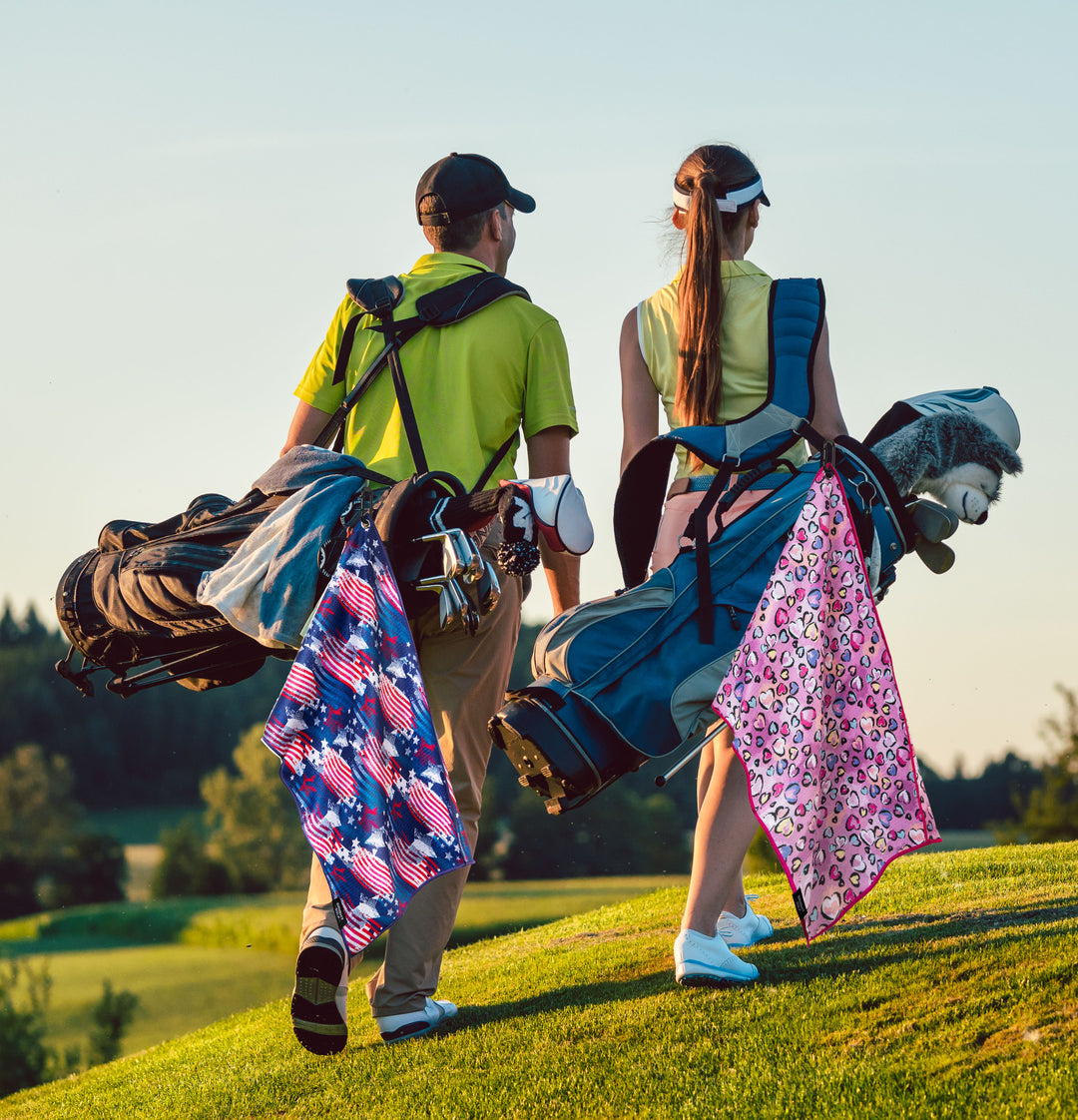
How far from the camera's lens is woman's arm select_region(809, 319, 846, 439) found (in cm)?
421

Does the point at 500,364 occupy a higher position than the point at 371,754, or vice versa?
the point at 500,364

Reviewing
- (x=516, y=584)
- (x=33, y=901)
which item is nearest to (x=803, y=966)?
(x=516, y=584)

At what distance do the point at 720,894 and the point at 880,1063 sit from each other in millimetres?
699

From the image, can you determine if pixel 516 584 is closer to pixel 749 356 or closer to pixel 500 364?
pixel 500 364

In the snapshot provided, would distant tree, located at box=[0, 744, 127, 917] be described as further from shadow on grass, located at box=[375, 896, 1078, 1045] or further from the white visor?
the white visor

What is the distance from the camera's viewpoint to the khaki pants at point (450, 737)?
4238mm

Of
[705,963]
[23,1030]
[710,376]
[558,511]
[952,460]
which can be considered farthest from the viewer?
[23,1030]

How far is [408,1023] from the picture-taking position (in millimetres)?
4375

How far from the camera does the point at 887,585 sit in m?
4.05

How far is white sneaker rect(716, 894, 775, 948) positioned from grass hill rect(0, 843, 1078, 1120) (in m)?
0.07

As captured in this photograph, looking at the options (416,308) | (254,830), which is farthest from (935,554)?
(254,830)

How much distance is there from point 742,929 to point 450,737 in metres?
1.40

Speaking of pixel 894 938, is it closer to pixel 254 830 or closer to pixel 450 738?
pixel 450 738

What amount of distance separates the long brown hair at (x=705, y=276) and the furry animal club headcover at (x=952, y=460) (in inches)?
24.2
